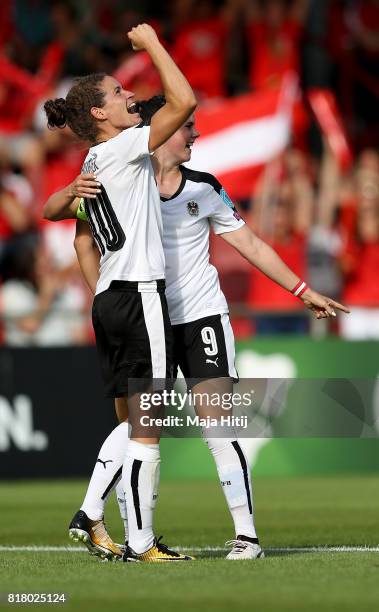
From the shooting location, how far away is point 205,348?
737 cm

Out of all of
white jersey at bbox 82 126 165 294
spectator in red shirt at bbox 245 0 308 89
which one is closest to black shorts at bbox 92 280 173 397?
white jersey at bbox 82 126 165 294

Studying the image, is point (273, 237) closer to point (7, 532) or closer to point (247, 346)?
point (247, 346)

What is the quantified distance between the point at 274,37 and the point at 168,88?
973 centimetres

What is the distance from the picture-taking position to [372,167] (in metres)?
14.7

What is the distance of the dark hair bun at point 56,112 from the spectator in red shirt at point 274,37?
892cm

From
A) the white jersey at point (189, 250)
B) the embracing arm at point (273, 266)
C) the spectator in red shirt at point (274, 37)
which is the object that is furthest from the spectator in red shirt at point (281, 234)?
the white jersey at point (189, 250)

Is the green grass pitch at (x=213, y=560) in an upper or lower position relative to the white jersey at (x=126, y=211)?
lower

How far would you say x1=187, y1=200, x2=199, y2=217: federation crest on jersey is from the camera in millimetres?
7398

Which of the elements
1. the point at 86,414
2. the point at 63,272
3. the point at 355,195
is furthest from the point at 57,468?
the point at 355,195

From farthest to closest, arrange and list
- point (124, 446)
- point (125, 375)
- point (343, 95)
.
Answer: point (343, 95) < point (124, 446) < point (125, 375)

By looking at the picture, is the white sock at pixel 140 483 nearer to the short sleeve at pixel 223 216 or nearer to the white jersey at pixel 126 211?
the white jersey at pixel 126 211

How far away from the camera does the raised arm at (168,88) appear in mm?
6578

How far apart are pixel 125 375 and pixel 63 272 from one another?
7640mm

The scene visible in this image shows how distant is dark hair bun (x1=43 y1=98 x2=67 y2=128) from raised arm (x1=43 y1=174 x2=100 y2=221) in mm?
304
